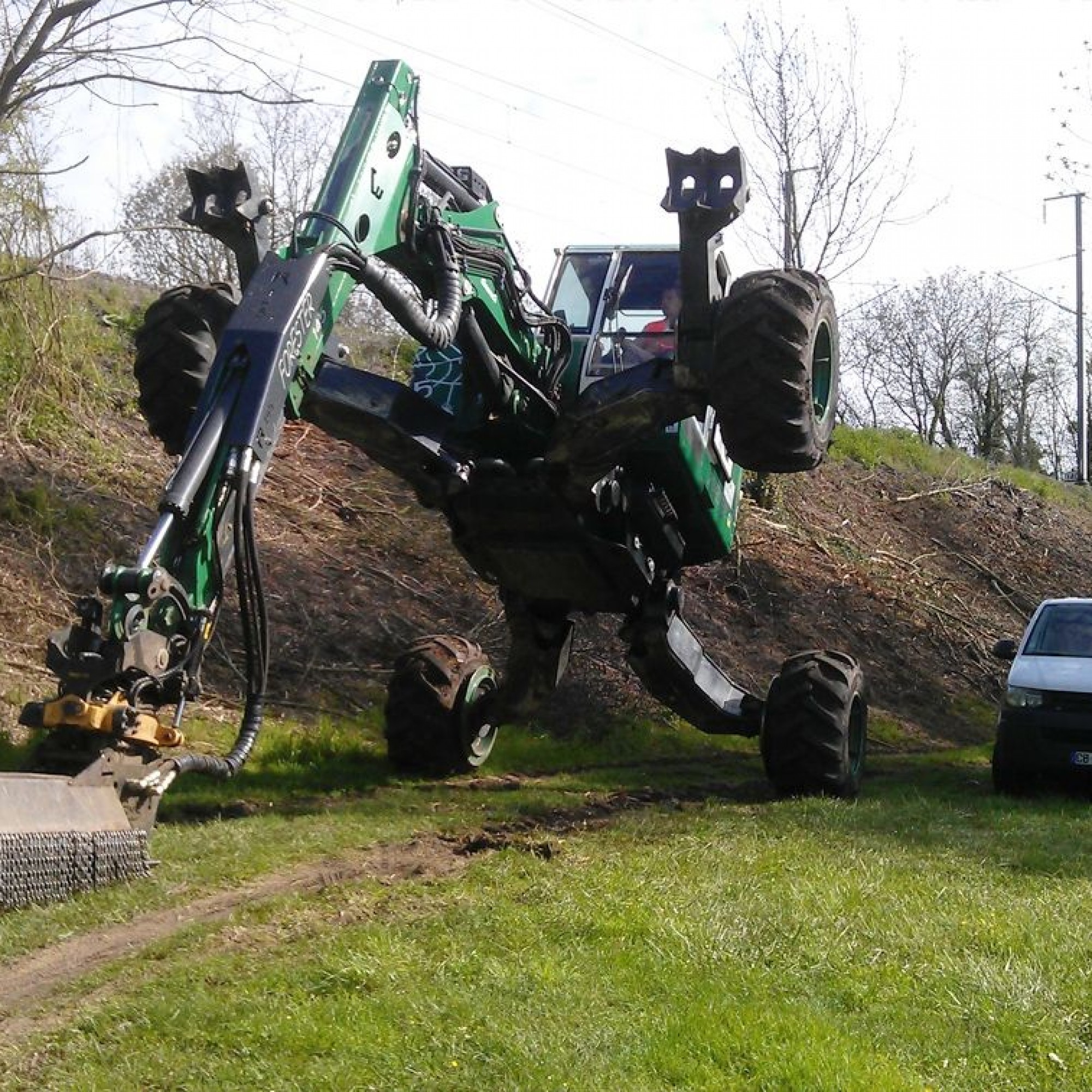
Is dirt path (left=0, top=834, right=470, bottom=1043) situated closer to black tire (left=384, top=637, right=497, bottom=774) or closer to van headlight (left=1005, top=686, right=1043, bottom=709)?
black tire (left=384, top=637, right=497, bottom=774)

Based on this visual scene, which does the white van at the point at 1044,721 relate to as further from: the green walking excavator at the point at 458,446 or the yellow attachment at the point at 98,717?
the yellow attachment at the point at 98,717

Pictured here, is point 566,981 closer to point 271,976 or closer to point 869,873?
point 271,976

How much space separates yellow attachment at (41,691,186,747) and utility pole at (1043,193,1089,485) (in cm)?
3670

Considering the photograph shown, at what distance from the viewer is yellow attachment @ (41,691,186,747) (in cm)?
559

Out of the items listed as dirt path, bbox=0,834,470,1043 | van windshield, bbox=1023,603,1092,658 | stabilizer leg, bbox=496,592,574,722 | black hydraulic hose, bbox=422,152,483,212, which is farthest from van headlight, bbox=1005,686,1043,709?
black hydraulic hose, bbox=422,152,483,212

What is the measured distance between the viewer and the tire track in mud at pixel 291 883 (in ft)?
15.9

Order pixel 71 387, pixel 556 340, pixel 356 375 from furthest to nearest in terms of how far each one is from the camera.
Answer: pixel 71 387 < pixel 556 340 < pixel 356 375

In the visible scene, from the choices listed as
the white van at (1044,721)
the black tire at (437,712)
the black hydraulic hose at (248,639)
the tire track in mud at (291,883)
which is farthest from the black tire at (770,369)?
the white van at (1044,721)

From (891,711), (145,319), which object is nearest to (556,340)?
(145,319)

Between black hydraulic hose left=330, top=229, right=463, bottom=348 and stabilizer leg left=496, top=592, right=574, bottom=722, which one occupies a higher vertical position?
black hydraulic hose left=330, top=229, right=463, bottom=348

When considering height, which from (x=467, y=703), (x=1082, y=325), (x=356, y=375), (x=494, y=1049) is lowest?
(x=494, y=1049)

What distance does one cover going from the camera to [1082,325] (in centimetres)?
4391

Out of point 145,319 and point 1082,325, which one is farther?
point 1082,325

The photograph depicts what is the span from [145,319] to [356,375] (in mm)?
1224
